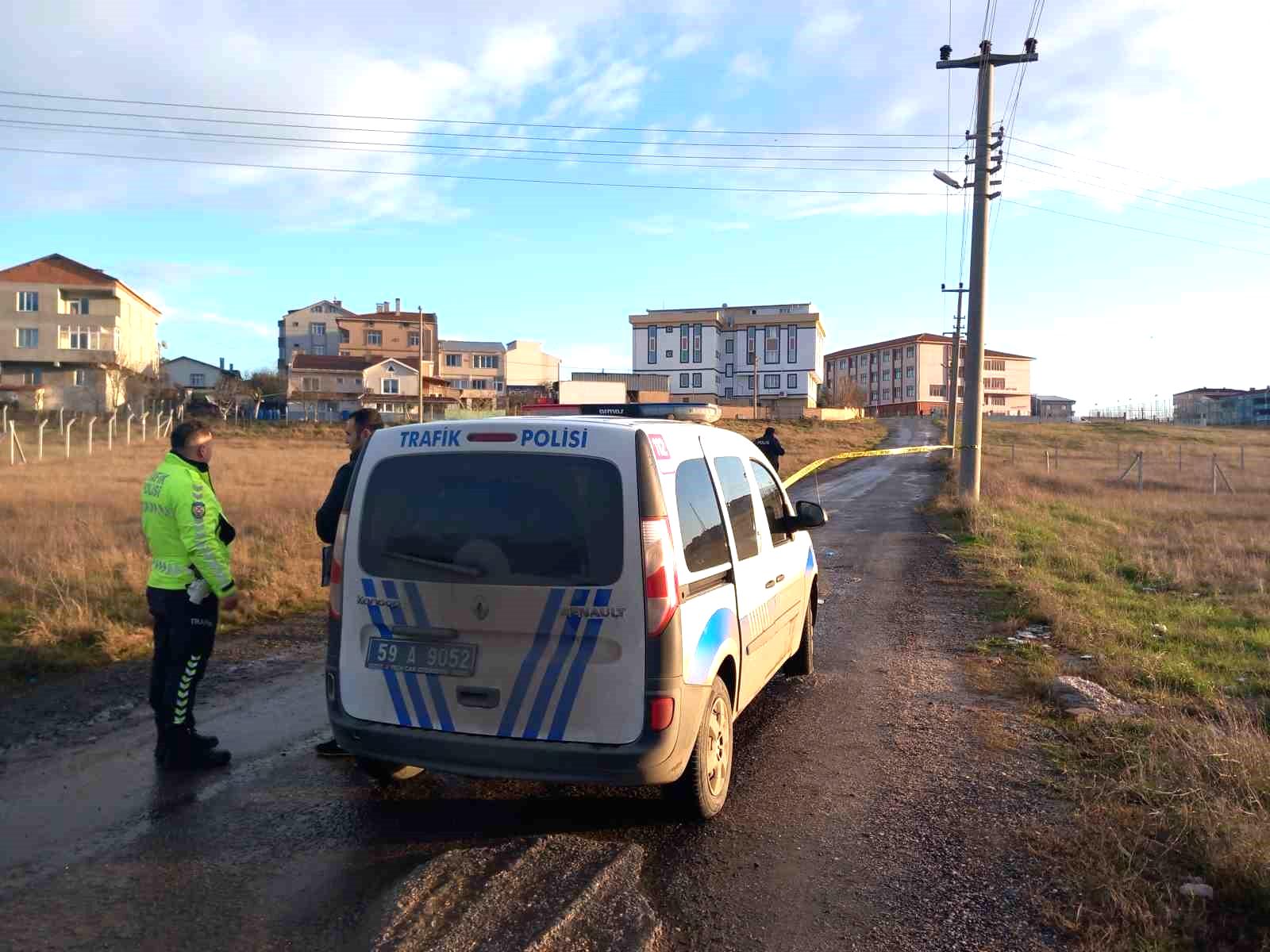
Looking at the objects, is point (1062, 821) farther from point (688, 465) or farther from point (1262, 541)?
point (1262, 541)

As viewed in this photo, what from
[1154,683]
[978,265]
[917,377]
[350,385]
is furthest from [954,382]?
[917,377]

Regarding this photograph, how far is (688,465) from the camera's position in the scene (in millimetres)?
4715

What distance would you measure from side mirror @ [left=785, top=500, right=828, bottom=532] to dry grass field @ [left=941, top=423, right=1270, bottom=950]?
2.04 m

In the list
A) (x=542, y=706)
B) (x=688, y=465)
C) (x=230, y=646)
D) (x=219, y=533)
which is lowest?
(x=230, y=646)

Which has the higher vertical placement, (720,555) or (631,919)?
(720,555)

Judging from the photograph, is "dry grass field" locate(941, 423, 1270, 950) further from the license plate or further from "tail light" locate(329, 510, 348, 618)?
"tail light" locate(329, 510, 348, 618)

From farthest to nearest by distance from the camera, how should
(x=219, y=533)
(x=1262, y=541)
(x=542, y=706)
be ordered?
1. (x=1262, y=541)
2. (x=219, y=533)
3. (x=542, y=706)

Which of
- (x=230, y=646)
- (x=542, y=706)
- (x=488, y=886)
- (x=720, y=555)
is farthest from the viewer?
(x=230, y=646)

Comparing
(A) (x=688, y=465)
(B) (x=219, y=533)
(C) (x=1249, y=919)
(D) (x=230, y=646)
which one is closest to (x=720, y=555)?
(A) (x=688, y=465)

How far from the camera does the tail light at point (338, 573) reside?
14.8 ft

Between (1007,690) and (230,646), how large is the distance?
6301 mm

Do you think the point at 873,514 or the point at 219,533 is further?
the point at 873,514

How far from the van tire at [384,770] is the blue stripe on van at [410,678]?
70 cm

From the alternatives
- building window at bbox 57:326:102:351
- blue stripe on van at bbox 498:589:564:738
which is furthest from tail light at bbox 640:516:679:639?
building window at bbox 57:326:102:351
